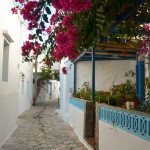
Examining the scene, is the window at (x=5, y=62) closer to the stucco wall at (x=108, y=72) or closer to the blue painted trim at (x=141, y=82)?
the blue painted trim at (x=141, y=82)

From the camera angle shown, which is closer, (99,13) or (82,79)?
(99,13)

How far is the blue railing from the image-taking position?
3895 mm

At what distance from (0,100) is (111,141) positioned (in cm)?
348

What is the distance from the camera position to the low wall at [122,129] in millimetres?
3942

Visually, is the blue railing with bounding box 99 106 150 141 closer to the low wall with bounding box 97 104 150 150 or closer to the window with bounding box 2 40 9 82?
the low wall with bounding box 97 104 150 150

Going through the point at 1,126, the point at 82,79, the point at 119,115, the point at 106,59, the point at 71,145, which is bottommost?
the point at 71,145

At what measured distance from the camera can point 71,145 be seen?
27.7 feet

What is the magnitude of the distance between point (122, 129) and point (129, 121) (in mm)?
377

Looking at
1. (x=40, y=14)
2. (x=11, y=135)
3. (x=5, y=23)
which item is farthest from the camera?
(x=11, y=135)

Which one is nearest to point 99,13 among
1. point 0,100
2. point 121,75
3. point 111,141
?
point 111,141

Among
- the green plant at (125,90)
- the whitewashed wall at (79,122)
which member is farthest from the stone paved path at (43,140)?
the green plant at (125,90)

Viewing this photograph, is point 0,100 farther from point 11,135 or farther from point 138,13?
point 138,13

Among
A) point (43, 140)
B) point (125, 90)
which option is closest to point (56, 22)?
point (43, 140)

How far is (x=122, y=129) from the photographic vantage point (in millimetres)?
4863
